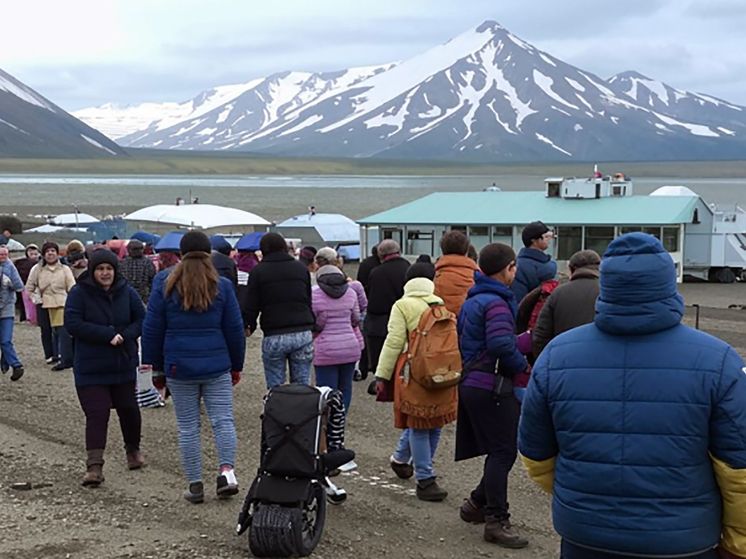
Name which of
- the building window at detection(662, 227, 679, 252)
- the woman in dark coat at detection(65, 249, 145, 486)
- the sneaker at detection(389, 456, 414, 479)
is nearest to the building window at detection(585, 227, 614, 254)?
the building window at detection(662, 227, 679, 252)

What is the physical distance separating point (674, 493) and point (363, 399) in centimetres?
711

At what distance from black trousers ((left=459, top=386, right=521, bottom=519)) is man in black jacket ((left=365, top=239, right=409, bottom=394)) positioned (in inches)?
154

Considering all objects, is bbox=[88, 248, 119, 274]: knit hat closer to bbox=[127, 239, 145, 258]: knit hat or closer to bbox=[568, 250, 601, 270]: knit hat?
bbox=[568, 250, 601, 270]: knit hat

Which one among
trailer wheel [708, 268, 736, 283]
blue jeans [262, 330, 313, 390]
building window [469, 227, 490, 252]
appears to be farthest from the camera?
building window [469, 227, 490, 252]

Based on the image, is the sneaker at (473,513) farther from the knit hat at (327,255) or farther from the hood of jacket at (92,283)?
the knit hat at (327,255)

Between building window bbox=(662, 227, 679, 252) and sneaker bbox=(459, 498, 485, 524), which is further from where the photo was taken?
building window bbox=(662, 227, 679, 252)

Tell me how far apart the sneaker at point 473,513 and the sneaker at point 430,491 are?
0.47m

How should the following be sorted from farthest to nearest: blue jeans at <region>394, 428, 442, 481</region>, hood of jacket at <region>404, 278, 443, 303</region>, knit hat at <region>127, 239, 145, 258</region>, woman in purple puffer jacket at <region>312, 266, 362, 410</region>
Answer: knit hat at <region>127, 239, 145, 258</region>
woman in purple puffer jacket at <region>312, 266, 362, 410</region>
hood of jacket at <region>404, 278, 443, 303</region>
blue jeans at <region>394, 428, 442, 481</region>

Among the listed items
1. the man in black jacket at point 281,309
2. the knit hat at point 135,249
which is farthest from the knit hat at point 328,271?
the knit hat at point 135,249

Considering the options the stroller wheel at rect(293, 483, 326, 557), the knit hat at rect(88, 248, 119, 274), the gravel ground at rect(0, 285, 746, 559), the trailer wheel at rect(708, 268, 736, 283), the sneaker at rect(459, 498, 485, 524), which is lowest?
the trailer wheel at rect(708, 268, 736, 283)

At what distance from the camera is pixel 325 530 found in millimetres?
5980

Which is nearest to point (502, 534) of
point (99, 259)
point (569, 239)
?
point (99, 259)

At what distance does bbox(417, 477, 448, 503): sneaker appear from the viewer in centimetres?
662

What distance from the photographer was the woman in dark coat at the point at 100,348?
698 cm
